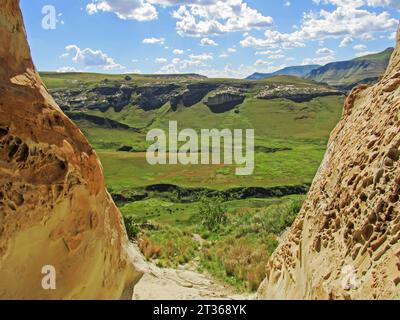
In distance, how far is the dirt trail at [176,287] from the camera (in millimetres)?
13578

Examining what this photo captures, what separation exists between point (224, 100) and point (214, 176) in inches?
4523

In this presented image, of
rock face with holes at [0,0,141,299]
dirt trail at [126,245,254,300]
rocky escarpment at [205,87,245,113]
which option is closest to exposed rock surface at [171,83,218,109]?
rocky escarpment at [205,87,245,113]

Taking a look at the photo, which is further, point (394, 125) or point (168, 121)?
point (168, 121)

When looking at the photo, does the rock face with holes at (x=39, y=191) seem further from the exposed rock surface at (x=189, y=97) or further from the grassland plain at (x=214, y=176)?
the exposed rock surface at (x=189, y=97)

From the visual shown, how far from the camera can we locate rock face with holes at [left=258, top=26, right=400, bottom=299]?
18.6 feet

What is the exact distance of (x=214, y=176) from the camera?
77.0 meters

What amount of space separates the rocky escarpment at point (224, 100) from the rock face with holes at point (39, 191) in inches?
6952

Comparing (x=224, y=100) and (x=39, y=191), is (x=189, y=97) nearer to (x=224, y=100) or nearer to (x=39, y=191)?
(x=224, y=100)

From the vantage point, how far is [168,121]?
177 m

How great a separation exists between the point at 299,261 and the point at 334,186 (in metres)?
1.52

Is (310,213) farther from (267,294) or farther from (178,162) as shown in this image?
(178,162)

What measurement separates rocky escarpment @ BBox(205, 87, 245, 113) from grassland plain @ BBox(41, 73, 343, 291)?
300 centimetres

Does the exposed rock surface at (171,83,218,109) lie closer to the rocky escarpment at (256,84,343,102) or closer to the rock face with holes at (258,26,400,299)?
the rocky escarpment at (256,84,343,102)

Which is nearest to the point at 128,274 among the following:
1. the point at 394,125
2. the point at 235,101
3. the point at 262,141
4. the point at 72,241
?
the point at 72,241
